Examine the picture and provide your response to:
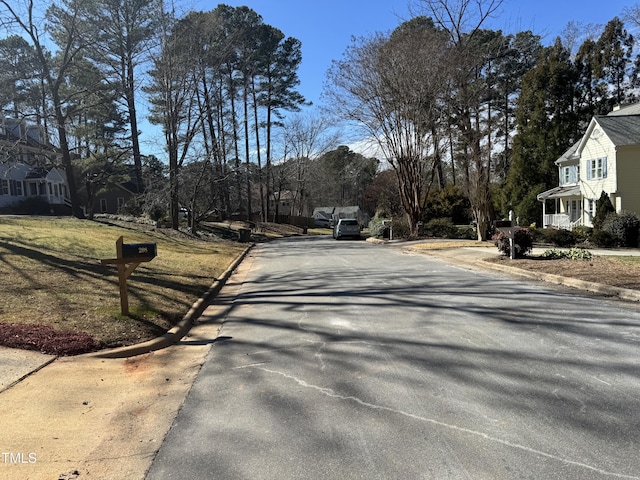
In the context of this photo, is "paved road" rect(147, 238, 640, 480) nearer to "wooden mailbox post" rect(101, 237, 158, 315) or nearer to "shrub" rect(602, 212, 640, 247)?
"wooden mailbox post" rect(101, 237, 158, 315)

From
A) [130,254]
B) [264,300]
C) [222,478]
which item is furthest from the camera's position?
[264,300]

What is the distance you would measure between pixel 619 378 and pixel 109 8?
1334 inches

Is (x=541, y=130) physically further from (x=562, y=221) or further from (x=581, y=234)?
(x=581, y=234)

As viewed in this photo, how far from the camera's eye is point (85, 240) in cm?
1570

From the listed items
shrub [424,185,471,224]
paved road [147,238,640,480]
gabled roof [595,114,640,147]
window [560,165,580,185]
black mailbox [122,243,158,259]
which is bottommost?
paved road [147,238,640,480]

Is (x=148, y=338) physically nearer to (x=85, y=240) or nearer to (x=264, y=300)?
(x=264, y=300)

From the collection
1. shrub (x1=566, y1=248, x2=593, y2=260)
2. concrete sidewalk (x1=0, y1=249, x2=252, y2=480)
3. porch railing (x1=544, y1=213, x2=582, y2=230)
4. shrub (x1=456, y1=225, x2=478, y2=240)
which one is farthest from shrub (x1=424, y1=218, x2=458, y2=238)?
concrete sidewalk (x1=0, y1=249, x2=252, y2=480)

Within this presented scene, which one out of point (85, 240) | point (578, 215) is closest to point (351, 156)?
point (578, 215)

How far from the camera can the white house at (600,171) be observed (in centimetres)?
2841

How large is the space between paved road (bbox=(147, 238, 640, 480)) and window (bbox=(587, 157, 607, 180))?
994 inches

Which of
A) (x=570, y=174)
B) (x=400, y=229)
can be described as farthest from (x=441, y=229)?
(x=570, y=174)

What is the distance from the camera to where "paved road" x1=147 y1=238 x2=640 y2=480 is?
3.25m

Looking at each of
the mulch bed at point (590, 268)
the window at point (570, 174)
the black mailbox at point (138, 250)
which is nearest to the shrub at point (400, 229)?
the window at point (570, 174)

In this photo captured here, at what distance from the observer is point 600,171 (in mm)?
30344
